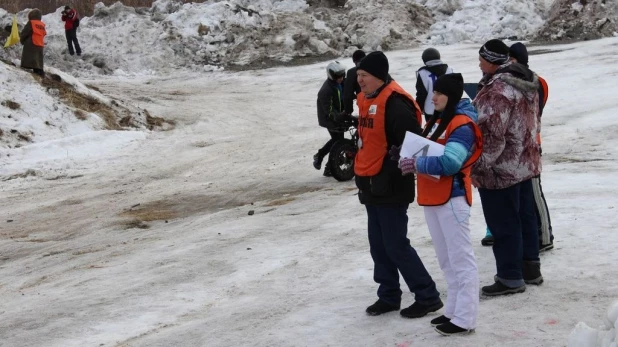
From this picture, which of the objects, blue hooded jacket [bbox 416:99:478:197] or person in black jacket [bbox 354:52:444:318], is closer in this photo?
blue hooded jacket [bbox 416:99:478:197]

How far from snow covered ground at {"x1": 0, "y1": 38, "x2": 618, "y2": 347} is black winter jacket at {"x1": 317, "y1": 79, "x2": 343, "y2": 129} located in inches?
37.7

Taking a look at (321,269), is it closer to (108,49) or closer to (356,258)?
(356,258)

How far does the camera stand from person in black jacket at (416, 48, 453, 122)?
10305 mm

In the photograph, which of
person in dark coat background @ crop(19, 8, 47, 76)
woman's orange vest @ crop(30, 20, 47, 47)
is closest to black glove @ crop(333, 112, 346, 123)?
person in dark coat background @ crop(19, 8, 47, 76)

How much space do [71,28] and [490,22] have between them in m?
13.2

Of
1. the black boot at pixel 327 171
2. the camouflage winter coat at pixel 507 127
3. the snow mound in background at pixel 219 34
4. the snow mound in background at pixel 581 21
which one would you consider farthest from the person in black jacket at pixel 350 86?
the snow mound in background at pixel 581 21

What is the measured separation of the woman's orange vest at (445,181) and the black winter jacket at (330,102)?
658cm

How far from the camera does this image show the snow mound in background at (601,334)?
170 inches

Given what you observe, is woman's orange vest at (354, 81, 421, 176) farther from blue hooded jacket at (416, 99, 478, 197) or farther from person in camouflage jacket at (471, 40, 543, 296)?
person in camouflage jacket at (471, 40, 543, 296)

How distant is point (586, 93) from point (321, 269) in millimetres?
11475

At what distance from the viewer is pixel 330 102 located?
12.4 metres

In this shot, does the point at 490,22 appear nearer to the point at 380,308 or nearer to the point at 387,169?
the point at 380,308

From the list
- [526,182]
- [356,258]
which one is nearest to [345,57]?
[356,258]

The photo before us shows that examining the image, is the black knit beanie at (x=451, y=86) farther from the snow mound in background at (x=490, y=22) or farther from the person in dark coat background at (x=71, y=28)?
the person in dark coat background at (x=71, y=28)
